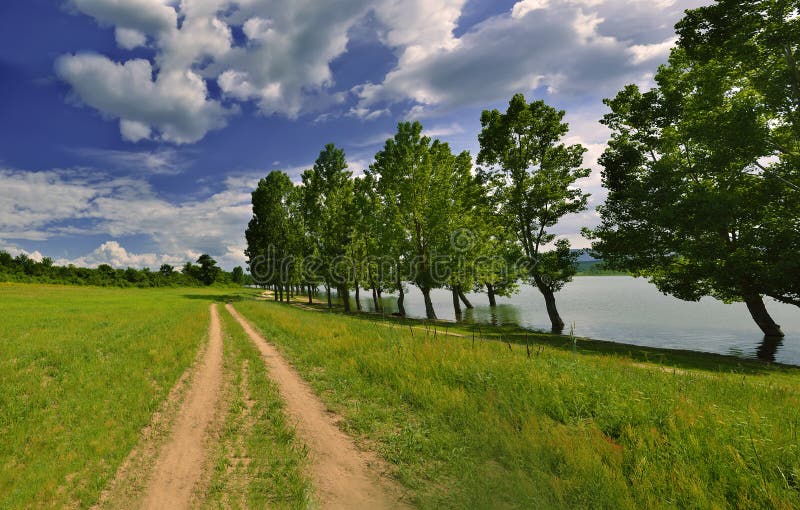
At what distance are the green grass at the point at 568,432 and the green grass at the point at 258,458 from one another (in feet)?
4.52

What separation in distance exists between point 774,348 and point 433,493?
23.6m

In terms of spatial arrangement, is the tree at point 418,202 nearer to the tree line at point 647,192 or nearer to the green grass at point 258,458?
the tree line at point 647,192

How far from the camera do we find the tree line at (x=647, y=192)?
14.8 metres

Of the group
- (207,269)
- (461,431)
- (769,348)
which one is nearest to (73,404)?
(461,431)

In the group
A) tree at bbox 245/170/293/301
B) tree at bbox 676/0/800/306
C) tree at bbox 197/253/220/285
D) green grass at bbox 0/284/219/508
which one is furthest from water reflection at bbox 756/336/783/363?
tree at bbox 197/253/220/285

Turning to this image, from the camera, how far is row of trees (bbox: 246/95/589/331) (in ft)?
80.4

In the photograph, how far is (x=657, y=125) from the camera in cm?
2175

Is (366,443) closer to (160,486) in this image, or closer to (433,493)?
(433,493)

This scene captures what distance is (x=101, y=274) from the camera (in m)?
96.1

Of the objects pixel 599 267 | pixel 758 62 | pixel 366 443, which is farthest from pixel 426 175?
pixel 366 443

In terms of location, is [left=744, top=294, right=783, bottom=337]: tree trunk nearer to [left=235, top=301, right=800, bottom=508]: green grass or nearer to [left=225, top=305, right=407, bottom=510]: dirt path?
[left=235, top=301, right=800, bottom=508]: green grass

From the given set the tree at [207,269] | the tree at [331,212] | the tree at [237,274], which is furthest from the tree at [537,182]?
the tree at [237,274]

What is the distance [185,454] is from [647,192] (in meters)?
23.9

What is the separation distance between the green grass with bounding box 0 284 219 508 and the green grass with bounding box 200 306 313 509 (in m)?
1.75
